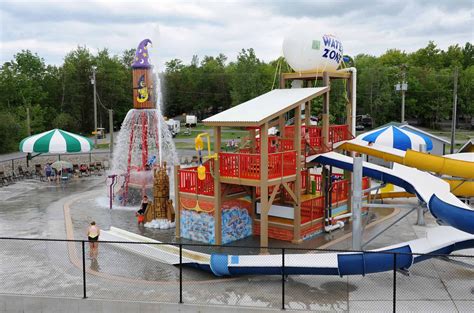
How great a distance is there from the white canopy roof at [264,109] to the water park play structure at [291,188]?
4cm

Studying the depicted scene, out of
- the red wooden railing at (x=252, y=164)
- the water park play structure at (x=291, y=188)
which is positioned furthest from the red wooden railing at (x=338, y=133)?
the red wooden railing at (x=252, y=164)

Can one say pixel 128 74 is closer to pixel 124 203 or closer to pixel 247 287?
pixel 124 203

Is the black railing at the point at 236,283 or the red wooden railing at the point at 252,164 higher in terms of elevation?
the red wooden railing at the point at 252,164

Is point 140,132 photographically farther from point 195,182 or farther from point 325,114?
point 325,114

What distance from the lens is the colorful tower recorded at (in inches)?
913

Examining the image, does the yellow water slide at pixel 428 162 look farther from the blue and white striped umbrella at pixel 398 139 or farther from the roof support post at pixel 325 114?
the blue and white striped umbrella at pixel 398 139

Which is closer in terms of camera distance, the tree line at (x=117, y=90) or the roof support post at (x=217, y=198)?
the roof support post at (x=217, y=198)

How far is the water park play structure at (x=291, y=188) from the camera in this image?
1239cm

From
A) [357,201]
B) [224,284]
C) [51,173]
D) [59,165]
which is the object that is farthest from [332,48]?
[51,173]

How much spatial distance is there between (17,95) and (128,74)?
22.4 m

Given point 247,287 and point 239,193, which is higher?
point 239,193

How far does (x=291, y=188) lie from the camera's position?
17062mm

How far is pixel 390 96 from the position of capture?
223 feet

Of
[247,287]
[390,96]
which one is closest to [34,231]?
[247,287]
